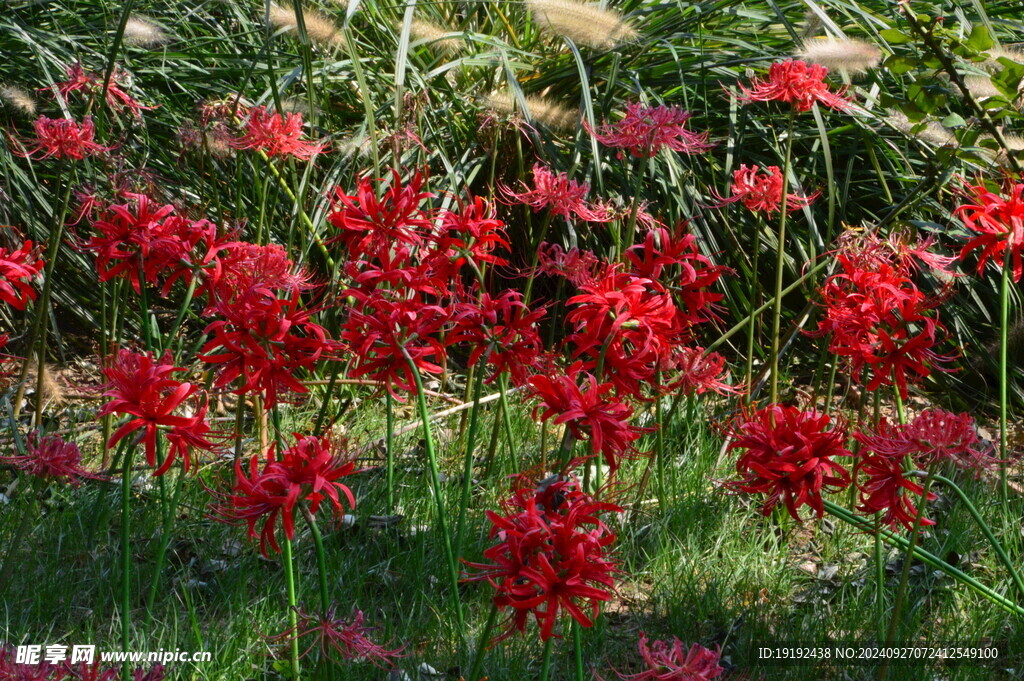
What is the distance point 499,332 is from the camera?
197cm

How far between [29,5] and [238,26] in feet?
3.26

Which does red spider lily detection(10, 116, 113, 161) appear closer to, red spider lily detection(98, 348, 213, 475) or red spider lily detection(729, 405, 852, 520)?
red spider lily detection(98, 348, 213, 475)

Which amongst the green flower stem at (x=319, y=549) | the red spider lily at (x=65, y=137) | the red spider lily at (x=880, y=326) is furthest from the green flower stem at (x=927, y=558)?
the red spider lily at (x=65, y=137)

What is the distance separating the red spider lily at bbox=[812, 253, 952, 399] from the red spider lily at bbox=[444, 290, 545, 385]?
831 millimetres

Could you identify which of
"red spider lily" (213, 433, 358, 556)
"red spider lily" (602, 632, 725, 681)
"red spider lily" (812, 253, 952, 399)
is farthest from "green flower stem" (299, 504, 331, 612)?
"red spider lily" (812, 253, 952, 399)

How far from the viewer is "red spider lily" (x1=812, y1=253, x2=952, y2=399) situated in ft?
7.20

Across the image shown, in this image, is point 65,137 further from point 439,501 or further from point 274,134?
point 439,501

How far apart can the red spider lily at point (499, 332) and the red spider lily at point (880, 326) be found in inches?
32.7

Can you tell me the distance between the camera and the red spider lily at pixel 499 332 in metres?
1.92

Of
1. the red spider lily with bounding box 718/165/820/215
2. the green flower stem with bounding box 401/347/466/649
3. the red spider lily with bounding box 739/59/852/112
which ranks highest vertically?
the red spider lily with bounding box 739/59/852/112

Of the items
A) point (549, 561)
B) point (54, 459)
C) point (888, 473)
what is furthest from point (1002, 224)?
point (54, 459)

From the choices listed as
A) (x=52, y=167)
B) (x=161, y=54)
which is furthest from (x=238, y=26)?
(x=52, y=167)

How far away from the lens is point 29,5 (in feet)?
14.2

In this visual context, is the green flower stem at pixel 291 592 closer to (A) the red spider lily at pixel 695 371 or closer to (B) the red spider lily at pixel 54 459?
(B) the red spider lily at pixel 54 459
